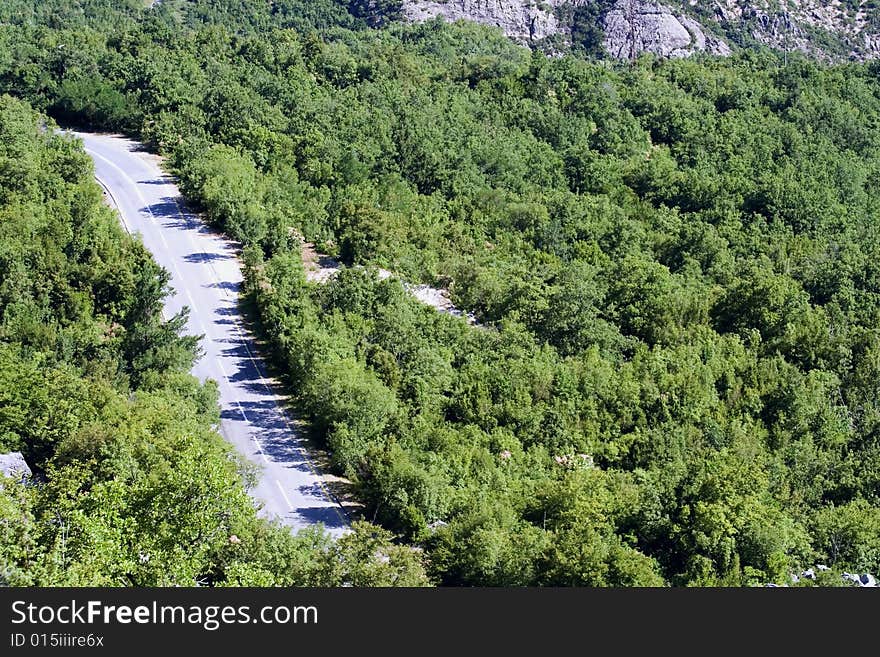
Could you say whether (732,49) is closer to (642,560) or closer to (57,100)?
(57,100)

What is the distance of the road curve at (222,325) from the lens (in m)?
45.0

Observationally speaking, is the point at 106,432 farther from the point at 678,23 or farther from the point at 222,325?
the point at 678,23

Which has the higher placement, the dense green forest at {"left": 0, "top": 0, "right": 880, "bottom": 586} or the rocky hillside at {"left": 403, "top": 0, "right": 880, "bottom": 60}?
the rocky hillside at {"left": 403, "top": 0, "right": 880, "bottom": 60}

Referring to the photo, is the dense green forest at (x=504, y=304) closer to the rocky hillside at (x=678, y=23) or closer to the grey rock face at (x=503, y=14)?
the grey rock face at (x=503, y=14)

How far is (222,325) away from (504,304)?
16.6m

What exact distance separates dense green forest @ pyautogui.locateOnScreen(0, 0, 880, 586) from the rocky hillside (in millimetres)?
55087

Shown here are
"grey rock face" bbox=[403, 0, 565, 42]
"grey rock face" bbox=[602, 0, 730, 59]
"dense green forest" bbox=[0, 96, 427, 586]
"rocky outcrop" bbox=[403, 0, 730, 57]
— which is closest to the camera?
"dense green forest" bbox=[0, 96, 427, 586]

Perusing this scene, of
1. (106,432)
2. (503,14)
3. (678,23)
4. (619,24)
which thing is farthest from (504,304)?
(678,23)

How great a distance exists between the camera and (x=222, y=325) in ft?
191

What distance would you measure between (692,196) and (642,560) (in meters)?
56.6

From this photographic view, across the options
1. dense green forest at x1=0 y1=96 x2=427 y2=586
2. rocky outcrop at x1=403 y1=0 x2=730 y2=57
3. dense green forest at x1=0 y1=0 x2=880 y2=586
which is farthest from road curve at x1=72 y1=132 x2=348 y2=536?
rocky outcrop at x1=403 y1=0 x2=730 y2=57

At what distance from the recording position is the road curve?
4503cm

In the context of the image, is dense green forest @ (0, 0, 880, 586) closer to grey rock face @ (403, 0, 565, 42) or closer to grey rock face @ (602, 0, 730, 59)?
grey rock face @ (403, 0, 565, 42)

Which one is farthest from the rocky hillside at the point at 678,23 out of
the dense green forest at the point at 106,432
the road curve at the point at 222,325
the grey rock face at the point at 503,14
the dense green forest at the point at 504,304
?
the dense green forest at the point at 106,432
